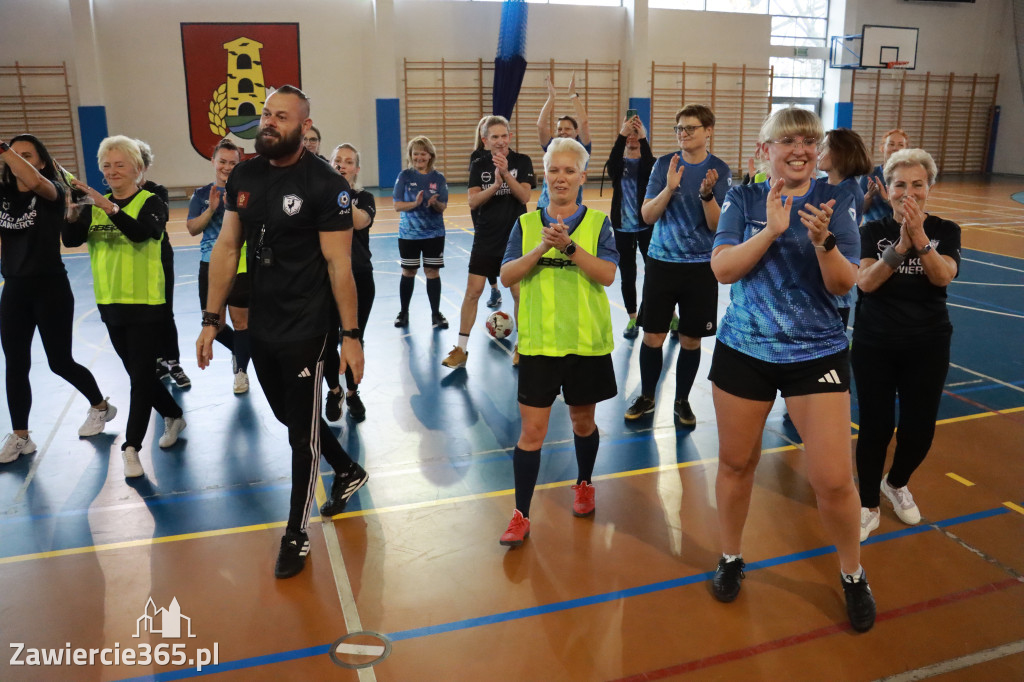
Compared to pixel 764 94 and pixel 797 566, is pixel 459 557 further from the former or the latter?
pixel 764 94

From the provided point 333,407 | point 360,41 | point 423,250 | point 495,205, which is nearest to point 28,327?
point 333,407

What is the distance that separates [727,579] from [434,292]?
4940 mm

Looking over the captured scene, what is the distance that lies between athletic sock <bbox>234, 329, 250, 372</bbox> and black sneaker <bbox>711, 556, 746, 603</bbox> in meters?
3.83

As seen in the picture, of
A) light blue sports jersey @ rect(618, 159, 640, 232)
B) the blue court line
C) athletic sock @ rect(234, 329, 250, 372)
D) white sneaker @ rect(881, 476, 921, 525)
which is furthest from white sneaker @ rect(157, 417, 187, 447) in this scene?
white sneaker @ rect(881, 476, 921, 525)

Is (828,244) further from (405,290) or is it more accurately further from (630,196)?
(405,290)

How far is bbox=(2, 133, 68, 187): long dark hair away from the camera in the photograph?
433cm

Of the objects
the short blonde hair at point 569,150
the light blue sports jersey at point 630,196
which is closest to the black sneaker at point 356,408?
the short blonde hair at point 569,150

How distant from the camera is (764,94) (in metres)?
23.1

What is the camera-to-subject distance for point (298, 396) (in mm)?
3473

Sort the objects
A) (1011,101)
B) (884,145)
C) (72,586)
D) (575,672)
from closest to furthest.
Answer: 1. (575,672)
2. (72,586)
3. (884,145)
4. (1011,101)

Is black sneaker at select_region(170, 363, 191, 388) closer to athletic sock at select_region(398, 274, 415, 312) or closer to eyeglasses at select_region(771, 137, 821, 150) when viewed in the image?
athletic sock at select_region(398, 274, 415, 312)

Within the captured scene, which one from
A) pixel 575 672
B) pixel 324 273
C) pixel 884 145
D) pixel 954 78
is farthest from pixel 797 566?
pixel 954 78

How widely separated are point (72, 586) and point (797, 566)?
3255mm

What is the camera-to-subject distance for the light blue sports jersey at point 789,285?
9.23 ft
